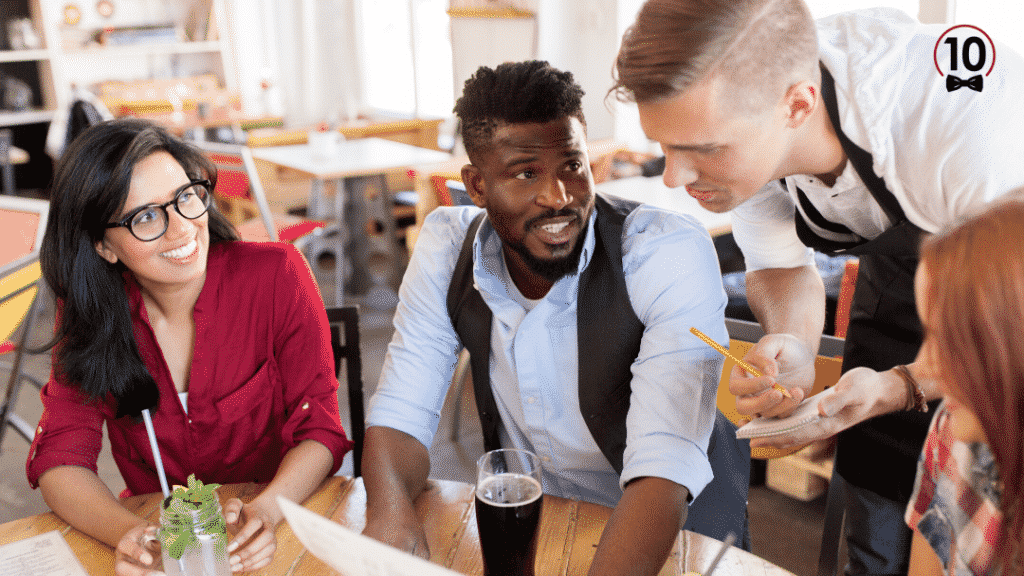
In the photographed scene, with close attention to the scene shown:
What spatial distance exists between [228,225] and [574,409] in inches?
31.4

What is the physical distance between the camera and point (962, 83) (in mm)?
1095

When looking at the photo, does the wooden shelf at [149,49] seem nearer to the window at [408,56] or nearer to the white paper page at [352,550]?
the window at [408,56]

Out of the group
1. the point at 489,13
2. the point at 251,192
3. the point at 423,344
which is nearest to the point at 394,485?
the point at 423,344

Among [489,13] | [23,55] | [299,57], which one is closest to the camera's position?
[489,13]

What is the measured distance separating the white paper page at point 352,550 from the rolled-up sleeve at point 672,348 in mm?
569

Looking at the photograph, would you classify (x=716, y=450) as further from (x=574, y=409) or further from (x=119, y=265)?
(x=119, y=265)

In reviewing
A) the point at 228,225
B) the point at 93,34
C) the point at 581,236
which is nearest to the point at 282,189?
the point at 93,34

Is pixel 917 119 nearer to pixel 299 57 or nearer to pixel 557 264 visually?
pixel 557 264

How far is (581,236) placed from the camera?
52.9 inches

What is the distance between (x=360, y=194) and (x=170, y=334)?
3211 millimetres

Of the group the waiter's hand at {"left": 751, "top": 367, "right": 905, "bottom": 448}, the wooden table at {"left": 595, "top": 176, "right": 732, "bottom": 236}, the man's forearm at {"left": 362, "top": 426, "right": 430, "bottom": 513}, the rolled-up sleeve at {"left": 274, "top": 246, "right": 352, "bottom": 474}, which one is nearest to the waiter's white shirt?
the waiter's hand at {"left": 751, "top": 367, "right": 905, "bottom": 448}

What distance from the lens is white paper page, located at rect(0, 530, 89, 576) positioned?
105 cm

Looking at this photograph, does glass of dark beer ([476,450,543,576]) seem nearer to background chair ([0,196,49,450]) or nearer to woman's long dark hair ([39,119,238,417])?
woman's long dark hair ([39,119,238,417])

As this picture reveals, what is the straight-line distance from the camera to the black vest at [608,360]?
4.29 feet
